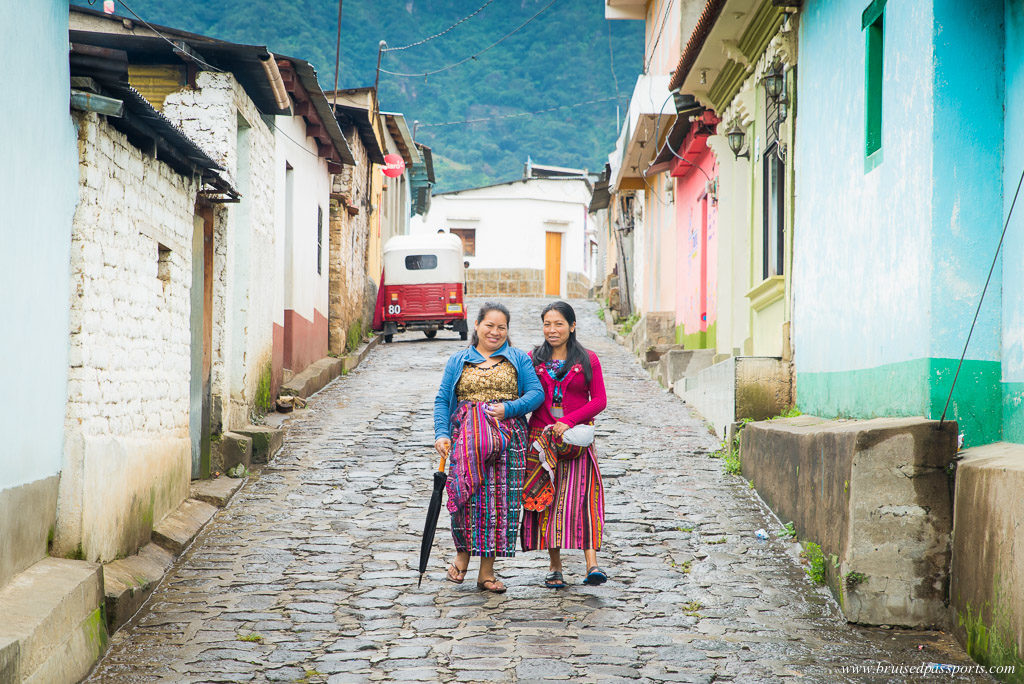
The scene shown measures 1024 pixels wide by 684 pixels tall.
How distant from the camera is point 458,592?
20.7ft

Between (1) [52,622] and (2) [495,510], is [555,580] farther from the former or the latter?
(1) [52,622]

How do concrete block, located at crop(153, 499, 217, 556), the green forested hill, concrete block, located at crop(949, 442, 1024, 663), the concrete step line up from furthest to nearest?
the green forested hill < concrete block, located at crop(153, 499, 217, 556) < concrete block, located at crop(949, 442, 1024, 663) < the concrete step

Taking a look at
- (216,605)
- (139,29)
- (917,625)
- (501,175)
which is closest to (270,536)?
(216,605)

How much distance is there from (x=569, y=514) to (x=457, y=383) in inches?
40.4

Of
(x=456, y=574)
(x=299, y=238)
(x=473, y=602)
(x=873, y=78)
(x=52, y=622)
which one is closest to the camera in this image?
(x=52, y=622)

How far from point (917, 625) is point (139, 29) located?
943 cm

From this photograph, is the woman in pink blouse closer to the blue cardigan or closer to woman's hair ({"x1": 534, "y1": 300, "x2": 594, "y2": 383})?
woman's hair ({"x1": 534, "y1": 300, "x2": 594, "y2": 383})

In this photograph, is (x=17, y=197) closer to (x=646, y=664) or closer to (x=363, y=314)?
(x=646, y=664)

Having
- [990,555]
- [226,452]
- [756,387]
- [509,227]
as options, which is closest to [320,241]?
[226,452]

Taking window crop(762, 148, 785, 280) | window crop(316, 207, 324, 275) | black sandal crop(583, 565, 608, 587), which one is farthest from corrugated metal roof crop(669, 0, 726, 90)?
window crop(316, 207, 324, 275)

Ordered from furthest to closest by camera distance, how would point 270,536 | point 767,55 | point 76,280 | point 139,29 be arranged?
1. point 139,29
2. point 767,55
3. point 270,536
4. point 76,280

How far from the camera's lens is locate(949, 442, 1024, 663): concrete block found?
4.48 meters

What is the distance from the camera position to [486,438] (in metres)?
6.09

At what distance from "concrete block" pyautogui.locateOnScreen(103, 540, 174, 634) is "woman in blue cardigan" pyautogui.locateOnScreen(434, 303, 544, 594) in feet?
5.91
